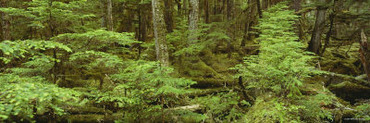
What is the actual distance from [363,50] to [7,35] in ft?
45.3

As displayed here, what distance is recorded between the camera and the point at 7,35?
816cm

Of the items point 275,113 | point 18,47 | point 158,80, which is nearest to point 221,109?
point 275,113

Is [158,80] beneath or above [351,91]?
above

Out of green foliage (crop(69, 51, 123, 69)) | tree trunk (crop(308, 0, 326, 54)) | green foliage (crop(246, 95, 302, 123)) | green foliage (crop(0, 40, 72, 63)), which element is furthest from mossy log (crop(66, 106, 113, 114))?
tree trunk (crop(308, 0, 326, 54))

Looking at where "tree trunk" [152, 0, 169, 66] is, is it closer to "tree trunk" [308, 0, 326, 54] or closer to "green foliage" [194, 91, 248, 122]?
"green foliage" [194, 91, 248, 122]

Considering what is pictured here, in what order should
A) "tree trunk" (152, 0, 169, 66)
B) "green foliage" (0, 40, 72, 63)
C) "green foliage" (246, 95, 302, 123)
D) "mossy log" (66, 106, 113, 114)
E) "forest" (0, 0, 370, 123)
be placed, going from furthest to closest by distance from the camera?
"tree trunk" (152, 0, 169, 66)
"mossy log" (66, 106, 113, 114)
"green foliage" (246, 95, 302, 123)
"forest" (0, 0, 370, 123)
"green foliage" (0, 40, 72, 63)

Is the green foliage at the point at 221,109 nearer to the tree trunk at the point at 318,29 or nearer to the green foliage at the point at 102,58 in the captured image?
the green foliage at the point at 102,58

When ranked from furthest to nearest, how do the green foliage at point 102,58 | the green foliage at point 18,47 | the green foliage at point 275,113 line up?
the green foliage at point 102,58 → the green foliage at point 275,113 → the green foliage at point 18,47

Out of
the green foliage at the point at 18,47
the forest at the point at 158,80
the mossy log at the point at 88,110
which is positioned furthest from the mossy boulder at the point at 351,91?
the green foliage at the point at 18,47

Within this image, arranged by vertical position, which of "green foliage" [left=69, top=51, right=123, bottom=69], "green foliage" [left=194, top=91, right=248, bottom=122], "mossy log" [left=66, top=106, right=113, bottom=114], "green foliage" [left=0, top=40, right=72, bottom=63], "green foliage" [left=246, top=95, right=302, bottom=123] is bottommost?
"green foliage" [left=194, top=91, right=248, bottom=122]

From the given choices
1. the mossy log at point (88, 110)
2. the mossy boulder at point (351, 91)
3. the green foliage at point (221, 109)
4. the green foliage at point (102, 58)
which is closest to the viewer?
the green foliage at point (102, 58)

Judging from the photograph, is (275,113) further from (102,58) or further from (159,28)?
(159,28)

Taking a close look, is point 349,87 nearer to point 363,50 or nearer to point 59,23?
point 363,50

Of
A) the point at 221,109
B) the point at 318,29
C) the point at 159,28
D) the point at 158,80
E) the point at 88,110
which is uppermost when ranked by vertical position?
the point at 318,29
